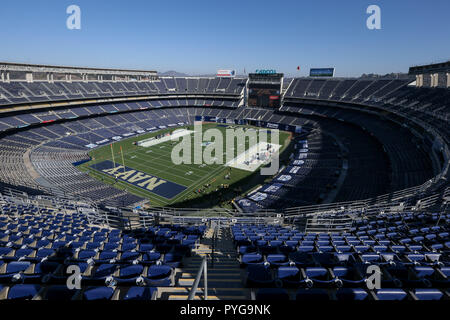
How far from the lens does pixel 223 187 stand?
3225 centimetres

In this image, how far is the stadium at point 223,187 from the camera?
6.17m

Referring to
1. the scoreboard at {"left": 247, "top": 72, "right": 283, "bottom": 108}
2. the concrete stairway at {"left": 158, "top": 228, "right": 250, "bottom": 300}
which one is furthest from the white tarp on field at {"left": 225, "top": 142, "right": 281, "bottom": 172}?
the concrete stairway at {"left": 158, "top": 228, "right": 250, "bottom": 300}

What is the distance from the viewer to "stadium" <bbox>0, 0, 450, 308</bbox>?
617cm

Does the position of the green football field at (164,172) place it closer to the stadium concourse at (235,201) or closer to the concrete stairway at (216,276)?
the stadium concourse at (235,201)

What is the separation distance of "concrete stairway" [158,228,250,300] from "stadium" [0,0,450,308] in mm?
75

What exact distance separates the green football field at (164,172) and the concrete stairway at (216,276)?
18.4 meters

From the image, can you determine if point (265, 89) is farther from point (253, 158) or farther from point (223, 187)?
point (223, 187)

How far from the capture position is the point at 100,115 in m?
59.2

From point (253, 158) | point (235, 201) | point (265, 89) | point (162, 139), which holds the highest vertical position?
point (265, 89)

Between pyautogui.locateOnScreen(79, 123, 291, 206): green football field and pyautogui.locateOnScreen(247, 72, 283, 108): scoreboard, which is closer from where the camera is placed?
pyautogui.locateOnScreen(79, 123, 291, 206): green football field

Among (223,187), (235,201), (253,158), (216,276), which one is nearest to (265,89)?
(253,158)

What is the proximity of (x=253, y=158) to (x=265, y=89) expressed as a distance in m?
33.5

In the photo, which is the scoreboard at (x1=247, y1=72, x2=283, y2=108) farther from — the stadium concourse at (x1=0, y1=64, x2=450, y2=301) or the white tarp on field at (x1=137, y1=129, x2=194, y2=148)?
the white tarp on field at (x1=137, y1=129, x2=194, y2=148)

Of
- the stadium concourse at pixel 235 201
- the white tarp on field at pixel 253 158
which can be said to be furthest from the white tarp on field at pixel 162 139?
the white tarp on field at pixel 253 158
